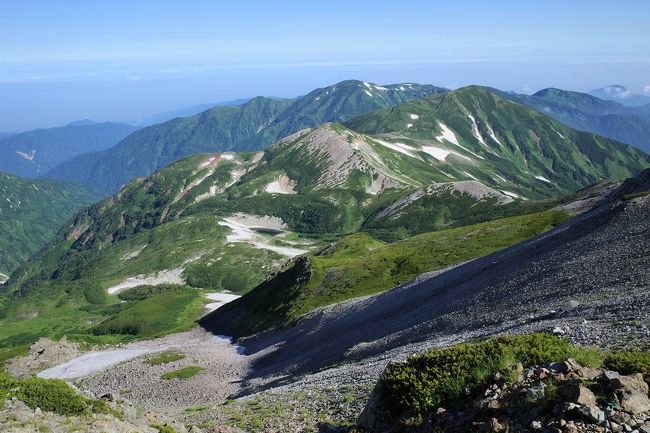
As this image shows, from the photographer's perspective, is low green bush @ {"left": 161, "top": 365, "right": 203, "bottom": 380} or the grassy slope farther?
the grassy slope

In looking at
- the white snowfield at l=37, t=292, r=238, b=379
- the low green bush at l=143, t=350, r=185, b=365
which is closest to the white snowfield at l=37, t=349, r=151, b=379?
the white snowfield at l=37, t=292, r=238, b=379

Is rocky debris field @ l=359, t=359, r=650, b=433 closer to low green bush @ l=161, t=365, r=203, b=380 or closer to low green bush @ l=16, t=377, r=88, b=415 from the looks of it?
low green bush @ l=16, t=377, r=88, b=415

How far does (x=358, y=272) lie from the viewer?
372 feet

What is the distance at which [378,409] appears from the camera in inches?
835

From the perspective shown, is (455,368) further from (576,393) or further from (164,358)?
(164,358)

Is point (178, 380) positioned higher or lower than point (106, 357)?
higher

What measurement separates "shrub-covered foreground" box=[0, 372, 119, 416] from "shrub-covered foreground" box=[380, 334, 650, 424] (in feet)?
60.4

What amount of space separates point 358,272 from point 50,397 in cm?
8842

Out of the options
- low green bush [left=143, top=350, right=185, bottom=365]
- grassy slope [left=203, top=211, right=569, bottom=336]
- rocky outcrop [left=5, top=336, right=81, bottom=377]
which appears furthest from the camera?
rocky outcrop [left=5, top=336, right=81, bottom=377]

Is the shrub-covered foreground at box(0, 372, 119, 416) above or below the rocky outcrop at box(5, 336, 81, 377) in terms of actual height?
above

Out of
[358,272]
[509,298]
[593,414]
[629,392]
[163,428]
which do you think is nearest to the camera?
[593,414]

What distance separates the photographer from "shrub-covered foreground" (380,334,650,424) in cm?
1856

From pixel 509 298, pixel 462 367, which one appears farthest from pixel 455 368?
pixel 509 298

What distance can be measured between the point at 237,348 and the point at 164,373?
61.6ft
